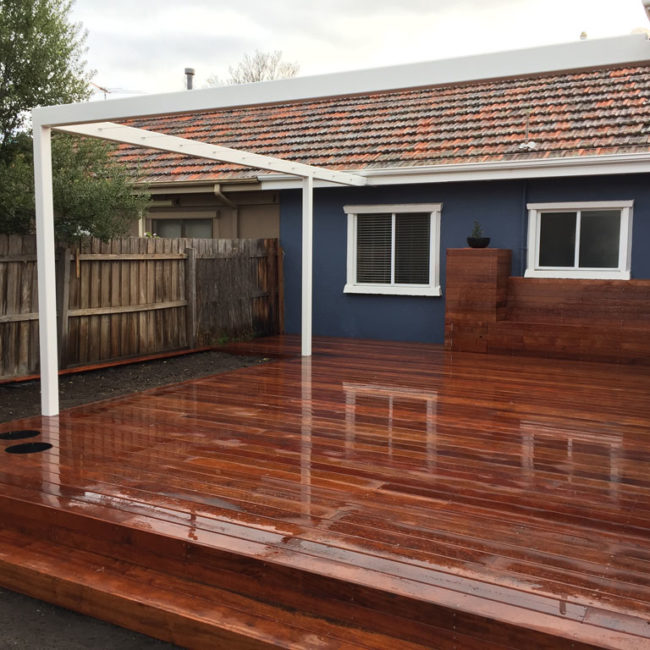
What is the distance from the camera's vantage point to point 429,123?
10633 millimetres

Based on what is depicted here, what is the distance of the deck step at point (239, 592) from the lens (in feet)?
8.53

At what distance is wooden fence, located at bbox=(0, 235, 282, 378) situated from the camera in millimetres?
7086

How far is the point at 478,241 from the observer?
9125 millimetres

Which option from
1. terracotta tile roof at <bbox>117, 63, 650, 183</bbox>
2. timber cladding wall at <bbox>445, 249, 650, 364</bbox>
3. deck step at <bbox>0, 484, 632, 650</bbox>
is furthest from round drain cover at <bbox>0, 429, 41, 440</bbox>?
timber cladding wall at <bbox>445, 249, 650, 364</bbox>

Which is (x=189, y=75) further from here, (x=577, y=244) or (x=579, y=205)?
(x=577, y=244)

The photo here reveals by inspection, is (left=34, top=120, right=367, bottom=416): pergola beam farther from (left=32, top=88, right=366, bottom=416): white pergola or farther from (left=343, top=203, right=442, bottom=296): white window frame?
A: (left=343, top=203, right=442, bottom=296): white window frame

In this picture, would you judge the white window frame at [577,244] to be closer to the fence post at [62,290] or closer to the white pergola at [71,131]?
the white pergola at [71,131]

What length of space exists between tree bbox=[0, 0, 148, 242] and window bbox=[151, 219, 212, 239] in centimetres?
401

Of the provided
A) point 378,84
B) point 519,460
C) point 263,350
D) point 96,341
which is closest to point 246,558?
point 519,460

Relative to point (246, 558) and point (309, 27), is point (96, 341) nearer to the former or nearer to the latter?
point (246, 558)

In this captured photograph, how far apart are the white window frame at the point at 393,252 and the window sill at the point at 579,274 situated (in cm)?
128

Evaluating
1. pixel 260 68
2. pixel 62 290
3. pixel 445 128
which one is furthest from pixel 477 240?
pixel 260 68

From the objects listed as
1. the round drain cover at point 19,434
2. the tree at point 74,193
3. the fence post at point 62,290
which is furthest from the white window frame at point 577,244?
the round drain cover at point 19,434

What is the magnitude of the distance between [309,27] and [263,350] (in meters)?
17.1
